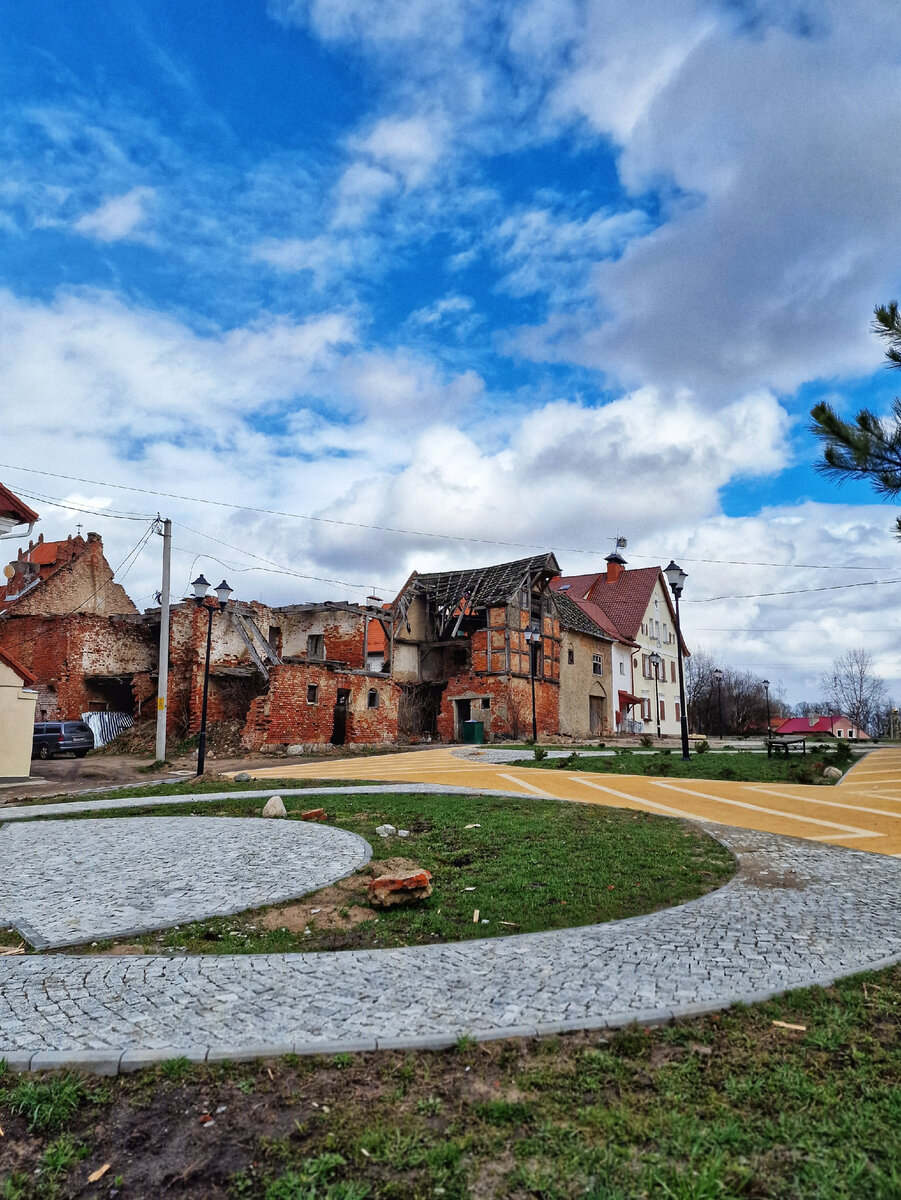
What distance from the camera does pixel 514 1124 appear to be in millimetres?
2980

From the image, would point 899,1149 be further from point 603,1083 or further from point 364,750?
point 364,750

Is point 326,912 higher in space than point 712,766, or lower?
lower

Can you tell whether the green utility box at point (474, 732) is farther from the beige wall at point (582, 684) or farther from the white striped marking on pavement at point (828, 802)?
the white striped marking on pavement at point (828, 802)

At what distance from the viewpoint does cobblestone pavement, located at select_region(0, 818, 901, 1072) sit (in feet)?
12.0

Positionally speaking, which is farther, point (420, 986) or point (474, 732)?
point (474, 732)

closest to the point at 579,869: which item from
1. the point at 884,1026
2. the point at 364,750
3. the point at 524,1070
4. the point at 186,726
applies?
the point at 884,1026

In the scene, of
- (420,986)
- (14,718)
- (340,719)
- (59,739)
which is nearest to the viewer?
(420,986)

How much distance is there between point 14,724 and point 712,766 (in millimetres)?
17904

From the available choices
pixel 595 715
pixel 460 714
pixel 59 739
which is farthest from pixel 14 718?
pixel 595 715

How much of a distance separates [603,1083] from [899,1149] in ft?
3.64

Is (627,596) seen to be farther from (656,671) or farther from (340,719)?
(340,719)

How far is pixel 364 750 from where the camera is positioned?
1162 inches

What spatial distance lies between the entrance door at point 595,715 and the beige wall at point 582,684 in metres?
0.19

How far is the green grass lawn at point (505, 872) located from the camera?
17.9 ft
